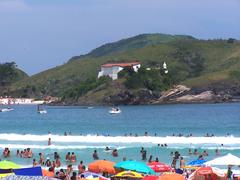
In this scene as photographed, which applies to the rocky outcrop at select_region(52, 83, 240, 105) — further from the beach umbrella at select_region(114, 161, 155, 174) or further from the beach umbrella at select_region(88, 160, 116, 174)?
the beach umbrella at select_region(114, 161, 155, 174)

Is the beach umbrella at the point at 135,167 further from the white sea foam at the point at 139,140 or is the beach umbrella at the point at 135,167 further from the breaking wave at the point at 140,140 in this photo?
the white sea foam at the point at 139,140

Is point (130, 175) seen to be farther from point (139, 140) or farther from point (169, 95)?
point (169, 95)

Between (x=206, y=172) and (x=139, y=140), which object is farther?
(x=139, y=140)

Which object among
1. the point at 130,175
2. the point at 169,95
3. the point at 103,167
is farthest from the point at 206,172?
the point at 169,95

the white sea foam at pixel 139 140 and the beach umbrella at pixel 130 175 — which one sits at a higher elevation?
the white sea foam at pixel 139 140

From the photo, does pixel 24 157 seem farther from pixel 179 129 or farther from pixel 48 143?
pixel 179 129

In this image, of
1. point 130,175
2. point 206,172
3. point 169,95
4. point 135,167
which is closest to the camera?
point 206,172

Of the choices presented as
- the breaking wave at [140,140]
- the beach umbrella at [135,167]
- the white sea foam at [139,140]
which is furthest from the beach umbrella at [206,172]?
the white sea foam at [139,140]

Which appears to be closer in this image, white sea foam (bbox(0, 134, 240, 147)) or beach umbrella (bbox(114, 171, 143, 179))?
beach umbrella (bbox(114, 171, 143, 179))

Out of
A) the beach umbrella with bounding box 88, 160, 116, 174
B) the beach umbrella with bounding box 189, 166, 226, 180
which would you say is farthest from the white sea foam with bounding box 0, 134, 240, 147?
the beach umbrella with bounding box 189, 166, 226, 180

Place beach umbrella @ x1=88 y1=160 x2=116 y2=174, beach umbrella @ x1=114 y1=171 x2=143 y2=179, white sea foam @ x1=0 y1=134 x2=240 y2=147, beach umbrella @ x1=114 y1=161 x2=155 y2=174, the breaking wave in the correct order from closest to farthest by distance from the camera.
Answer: beach umbrella @ x1=114 y1=171 x2=143 y2=179, beach umbrella @ x1=114 y1=161 x2=155 y2=174, beach umbrella @ x1=88 y1=160 x2=116 y2=174, the breaking wave, white sea foam @ x1=0 y1=134 x2=240 y2=147

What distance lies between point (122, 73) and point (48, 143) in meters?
130

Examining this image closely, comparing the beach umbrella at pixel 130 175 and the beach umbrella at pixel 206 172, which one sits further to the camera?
the beach umbrella at pixel 130 175

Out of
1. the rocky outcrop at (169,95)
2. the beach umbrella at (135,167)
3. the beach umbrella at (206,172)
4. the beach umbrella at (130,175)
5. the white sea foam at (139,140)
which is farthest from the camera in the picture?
the rocky outcrop at (169,95)
